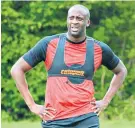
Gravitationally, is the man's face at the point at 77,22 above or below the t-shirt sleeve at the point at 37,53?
above

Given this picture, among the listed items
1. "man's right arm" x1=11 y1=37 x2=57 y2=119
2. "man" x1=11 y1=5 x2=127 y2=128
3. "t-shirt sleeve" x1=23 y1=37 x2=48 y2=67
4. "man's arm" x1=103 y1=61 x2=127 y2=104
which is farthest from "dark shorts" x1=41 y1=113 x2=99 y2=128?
"man's arm" x1=103 y1=61 x2=127 y2=104

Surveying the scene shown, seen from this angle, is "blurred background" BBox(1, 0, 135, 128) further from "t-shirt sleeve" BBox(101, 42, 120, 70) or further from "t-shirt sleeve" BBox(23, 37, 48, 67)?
"t-shirt sleeve" BBox(23, 37, 48, 67)

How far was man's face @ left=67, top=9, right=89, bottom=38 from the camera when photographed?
6.62 metres

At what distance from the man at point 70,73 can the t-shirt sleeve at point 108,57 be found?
0.02m

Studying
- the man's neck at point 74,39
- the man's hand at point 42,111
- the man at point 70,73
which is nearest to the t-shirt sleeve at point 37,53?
the man at point 70,73

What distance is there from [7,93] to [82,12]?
14.8m

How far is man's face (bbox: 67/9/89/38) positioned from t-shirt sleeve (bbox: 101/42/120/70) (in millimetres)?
299

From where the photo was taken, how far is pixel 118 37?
2180 centimetres

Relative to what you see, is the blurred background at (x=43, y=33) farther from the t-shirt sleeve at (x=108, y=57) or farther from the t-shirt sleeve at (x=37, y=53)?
the t-shirt sleeve at (x=37, y=53)

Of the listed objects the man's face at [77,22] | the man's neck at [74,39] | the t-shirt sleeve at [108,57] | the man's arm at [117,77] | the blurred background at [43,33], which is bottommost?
the blurred background at [43,33]

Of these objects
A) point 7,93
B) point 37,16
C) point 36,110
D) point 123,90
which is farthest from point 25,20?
point 36,110

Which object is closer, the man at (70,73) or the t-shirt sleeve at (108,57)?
the man at (70,73)

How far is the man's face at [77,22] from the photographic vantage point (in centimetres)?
662

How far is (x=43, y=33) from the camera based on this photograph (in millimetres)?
21406
